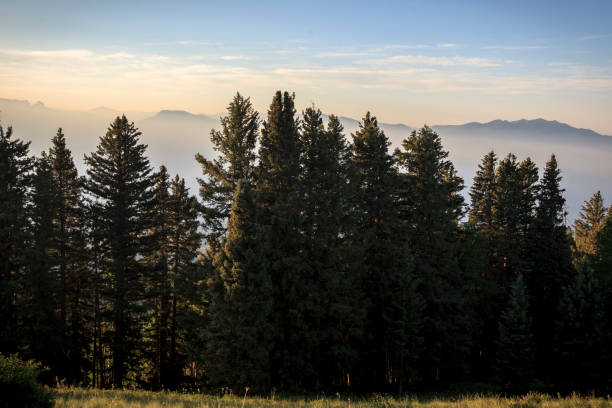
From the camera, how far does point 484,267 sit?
40438 mm

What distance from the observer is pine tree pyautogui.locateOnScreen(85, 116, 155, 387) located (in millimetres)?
30000

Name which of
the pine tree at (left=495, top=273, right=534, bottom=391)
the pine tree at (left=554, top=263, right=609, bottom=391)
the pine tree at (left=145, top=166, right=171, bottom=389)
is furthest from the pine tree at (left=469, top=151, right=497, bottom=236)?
the pine tree at (left=145, top=166, right=171, bottom=389)

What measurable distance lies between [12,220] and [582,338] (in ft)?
131

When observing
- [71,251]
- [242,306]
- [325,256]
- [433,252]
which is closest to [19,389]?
[242,306]

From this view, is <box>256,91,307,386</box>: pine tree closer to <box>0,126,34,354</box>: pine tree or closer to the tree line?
the tree line

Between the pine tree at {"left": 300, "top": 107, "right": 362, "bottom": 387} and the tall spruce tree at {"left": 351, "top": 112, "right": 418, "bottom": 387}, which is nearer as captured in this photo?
the pine tree at {"left": 300, "top": 107, "right": 362, "bottom": 387}

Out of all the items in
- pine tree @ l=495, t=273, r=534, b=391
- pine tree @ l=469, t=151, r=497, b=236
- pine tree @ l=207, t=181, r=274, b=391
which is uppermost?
pine tree @ l=469, t=151, r=497, b=236

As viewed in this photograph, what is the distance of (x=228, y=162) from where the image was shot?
90.7ft

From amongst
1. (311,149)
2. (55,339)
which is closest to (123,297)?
(55,339)

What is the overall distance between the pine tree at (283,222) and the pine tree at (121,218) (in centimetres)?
1039

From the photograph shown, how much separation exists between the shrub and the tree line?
1267 centimetres

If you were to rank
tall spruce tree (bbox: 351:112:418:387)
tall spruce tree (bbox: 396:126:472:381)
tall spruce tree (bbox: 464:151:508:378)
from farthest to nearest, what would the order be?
tall spruce tree (bbox: 464:151:508:378) → tall spruce tree (bbox: 396:126:472:381) → tall spruce tree (bbox: 351:112:418:387)

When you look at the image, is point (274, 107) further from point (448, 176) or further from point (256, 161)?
point (448, 176)

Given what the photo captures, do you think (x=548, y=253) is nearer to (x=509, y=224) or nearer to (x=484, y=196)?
(x=509, y=224)
